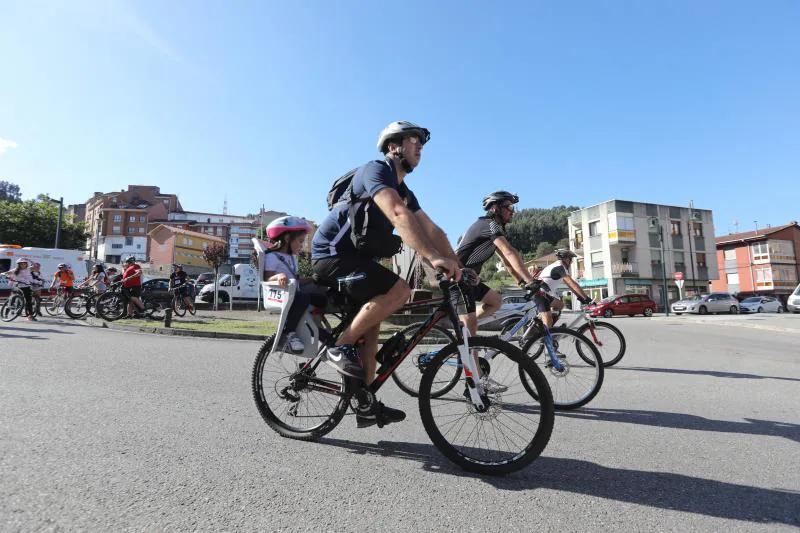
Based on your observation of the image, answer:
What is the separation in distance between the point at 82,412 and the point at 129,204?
99.2 meters

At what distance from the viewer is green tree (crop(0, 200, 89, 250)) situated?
44844 mm

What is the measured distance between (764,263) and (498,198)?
216 ft

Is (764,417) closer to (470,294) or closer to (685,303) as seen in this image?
(470,294)

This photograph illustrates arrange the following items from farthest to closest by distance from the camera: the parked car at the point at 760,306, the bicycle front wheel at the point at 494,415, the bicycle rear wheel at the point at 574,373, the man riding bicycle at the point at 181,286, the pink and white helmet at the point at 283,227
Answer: the parked car at the point at 760,306 → the man riding bicycle at the point at 181,286 → the bicycle rear wheel at the point at 574,373 → the pink and white helmet at the point at 283,227 → the bicycle front wheel at the point at 494,415

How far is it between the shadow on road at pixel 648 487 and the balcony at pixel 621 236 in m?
51.0

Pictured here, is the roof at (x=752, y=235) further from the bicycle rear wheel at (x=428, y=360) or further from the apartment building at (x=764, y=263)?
the bicycle rear wheel at (x=428, y=360)

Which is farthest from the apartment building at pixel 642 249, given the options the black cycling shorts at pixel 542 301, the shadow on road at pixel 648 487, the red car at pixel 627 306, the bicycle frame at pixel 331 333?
the bicycle frame at pixel 331 333

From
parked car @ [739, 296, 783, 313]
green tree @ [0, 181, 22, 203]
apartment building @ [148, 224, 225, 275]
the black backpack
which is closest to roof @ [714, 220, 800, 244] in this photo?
parked car @ [739, 296, 783, 313]

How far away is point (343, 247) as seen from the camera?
8.86 feet

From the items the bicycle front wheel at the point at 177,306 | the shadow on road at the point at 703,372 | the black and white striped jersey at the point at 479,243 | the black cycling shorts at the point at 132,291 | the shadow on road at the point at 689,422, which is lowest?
the shadow on road at the point at 703,372

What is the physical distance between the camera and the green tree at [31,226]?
4484 cm

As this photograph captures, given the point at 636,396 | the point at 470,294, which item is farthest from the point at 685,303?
the point at 470,294

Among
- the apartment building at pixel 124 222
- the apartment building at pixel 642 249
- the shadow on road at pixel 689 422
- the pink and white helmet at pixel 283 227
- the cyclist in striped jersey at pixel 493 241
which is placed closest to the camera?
the shadow on road at pixel 689 422

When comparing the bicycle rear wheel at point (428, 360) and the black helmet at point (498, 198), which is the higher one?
the black helmet at point (498, 198)
